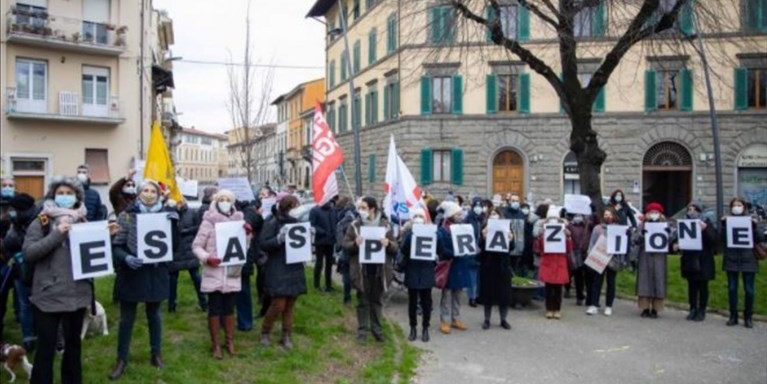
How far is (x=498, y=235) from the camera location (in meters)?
10.2

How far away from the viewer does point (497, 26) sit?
1341 cm

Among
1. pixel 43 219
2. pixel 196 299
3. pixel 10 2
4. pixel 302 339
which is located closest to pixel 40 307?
pixel 43 219

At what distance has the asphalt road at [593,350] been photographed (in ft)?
25.9

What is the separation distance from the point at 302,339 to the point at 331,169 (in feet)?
9.74

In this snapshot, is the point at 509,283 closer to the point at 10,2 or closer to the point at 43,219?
the point at 43,219

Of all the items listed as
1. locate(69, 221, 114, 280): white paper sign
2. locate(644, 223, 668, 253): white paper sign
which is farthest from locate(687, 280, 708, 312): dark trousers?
locate(69, 221, 114, 280): white paper sign

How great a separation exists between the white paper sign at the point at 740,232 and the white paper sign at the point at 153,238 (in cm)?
866

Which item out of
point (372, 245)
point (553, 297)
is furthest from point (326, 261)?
point (553, 297)

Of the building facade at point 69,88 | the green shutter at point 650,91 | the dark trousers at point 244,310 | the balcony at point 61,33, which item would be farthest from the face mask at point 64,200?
the green shutter at point 650,91

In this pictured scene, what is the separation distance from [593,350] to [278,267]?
4478 mm

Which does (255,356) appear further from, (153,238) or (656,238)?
(656,238)

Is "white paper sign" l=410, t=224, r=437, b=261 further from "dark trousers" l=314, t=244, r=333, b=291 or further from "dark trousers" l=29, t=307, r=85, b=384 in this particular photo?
"dark trousers" l=29, t=307, r=85, b=384

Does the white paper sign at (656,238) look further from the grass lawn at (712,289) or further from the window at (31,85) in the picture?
the window at (31,85)

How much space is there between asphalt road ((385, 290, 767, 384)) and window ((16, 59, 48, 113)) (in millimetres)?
25957
